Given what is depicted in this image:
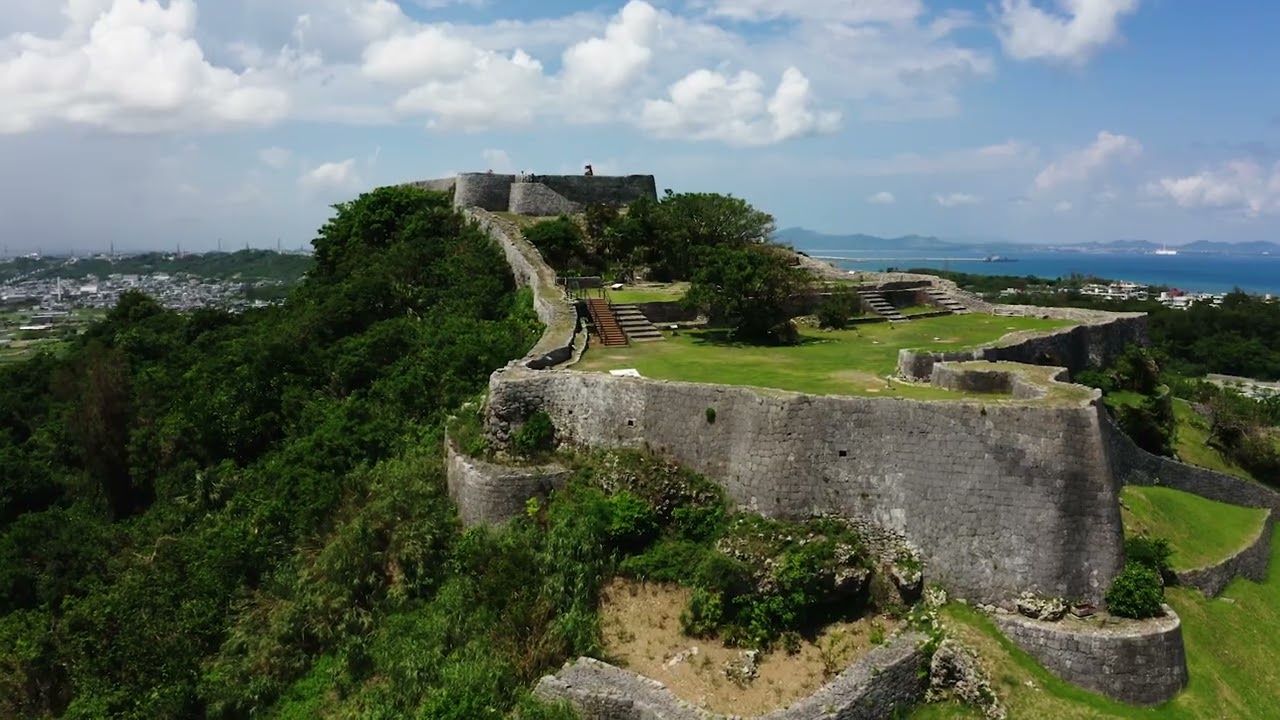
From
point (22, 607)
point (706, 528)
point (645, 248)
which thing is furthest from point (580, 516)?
point (645, 248)

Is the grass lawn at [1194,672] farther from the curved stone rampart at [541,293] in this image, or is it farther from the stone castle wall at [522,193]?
the stone castle wall at [522,193]

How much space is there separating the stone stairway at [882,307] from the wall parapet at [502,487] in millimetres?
16382

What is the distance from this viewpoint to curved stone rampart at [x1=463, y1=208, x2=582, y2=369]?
814 inches

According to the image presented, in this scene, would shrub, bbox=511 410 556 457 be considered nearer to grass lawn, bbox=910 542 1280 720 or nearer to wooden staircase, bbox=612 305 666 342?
wooden staircase, bbox=612 305 666 342

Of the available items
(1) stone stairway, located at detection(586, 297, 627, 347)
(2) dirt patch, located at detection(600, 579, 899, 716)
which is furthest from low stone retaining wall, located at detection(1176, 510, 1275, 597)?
(1) stone stairway, located at detection(586, 297, 627, 347)

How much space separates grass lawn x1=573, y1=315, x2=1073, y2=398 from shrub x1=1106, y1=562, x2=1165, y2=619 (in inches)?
166

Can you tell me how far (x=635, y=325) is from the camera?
996 inches

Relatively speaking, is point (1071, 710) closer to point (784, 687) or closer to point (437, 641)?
point (784, 687)

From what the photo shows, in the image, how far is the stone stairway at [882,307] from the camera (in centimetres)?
2928

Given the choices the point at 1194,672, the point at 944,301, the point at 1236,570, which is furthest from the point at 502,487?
the point at 944,301

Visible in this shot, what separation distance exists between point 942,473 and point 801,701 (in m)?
4.59

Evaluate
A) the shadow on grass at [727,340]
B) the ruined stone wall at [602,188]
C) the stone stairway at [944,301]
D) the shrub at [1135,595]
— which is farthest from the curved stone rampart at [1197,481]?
the ruined stone wall at [602,188]

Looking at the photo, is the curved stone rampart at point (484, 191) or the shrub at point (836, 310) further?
the curved stone rampart at point (484, 191)

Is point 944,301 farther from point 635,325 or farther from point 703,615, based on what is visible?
point 703,615
